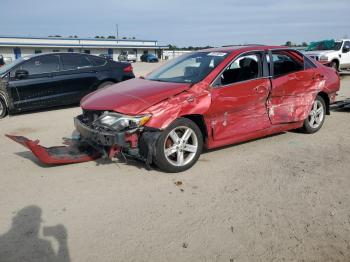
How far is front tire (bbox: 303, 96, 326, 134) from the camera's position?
6347mm

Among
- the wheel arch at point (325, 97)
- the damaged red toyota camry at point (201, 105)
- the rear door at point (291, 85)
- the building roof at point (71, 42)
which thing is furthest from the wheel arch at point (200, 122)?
the building roof at point (71, 42)

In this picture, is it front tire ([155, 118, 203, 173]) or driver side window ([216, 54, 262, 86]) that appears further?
driver side window ([216, 54, 262, 86])

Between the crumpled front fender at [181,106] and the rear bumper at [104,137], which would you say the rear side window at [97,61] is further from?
the crumpled front fender at [181,106]

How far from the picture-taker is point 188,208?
3.66 meters

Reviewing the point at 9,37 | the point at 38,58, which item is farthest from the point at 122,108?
the point at 9,37

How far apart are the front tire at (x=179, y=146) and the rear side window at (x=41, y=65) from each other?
5.70m

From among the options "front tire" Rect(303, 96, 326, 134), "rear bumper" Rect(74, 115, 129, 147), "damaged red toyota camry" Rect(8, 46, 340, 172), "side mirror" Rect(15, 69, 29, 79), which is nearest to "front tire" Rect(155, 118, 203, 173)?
"damaged red toyota camry" Rect(8, 46, 340, 172)

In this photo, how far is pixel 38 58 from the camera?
904cm

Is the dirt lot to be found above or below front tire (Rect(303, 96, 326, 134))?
below

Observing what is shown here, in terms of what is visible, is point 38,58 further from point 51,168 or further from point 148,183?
point 148,183

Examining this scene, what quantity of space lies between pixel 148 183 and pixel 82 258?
1558 millimetres

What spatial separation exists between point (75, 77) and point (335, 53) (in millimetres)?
13566

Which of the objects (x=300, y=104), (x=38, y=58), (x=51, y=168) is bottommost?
(x=51, y=168)

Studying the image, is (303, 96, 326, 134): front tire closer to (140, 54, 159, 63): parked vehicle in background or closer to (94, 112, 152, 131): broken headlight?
(94, 112, 152, 131): broken headlight
